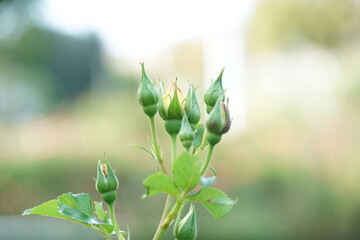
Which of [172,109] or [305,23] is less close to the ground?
[305,23]

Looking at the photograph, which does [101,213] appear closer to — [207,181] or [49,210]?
[49,210]

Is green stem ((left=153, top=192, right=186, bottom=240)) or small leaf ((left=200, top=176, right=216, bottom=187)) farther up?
small leaf ((left=200, top=176, right=216, bottom=187))

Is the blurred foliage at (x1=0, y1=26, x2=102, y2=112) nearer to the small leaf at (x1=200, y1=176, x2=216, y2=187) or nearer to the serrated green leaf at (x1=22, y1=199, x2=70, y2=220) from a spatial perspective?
the serrated green leaf at (x1=22, y1=199, x2=70, y2=220)

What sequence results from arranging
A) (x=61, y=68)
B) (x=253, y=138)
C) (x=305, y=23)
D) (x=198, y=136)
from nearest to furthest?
1. (x=198, y=136)
2. (x=253, y=138)
3. (x=305, y=23)
4. (x=61, y=68)

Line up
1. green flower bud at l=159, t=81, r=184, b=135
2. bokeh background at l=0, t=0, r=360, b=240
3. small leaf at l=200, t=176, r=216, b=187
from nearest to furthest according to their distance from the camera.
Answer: small leaf at l=200, t=176, r=216, b=187
green flower bud at l=159, t=81, r=184, b=135
bokeh background at l=0, t=0, r=360, b=240

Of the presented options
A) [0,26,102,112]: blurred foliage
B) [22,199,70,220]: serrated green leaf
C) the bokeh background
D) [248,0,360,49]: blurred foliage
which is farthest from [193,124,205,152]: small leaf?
[0,26,102,112]: blurred foliage

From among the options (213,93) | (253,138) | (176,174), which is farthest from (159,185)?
(253,138)
